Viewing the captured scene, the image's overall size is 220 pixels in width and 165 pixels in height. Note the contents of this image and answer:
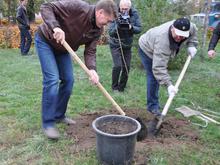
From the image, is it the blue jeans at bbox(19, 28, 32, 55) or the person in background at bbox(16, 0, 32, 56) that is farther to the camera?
the blue jeans at bbox(19, 28, 32, 55)

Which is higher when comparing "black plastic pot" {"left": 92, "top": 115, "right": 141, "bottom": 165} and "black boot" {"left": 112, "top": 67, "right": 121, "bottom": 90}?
"black plastic pot" {"left": 92, "top": 115, "right": 141, "bottom": 165}

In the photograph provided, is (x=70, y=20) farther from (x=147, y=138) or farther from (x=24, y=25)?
(x=24, y=25)

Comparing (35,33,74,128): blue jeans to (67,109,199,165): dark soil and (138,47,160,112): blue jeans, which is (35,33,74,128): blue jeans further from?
(138,47,160,112): blue jeans

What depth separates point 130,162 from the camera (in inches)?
139

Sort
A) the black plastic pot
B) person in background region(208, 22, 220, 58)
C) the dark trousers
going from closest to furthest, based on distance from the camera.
A: 1. the black plastic pot
2. person in background region(208, 22, 220, 58)
3. the dark trousers

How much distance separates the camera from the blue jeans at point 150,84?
16.2ft

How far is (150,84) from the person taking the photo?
5.04 metres

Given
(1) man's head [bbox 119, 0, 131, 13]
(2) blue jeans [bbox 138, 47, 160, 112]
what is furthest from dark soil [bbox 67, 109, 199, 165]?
(1) man's head [bbox 119, 0, 131, 13]

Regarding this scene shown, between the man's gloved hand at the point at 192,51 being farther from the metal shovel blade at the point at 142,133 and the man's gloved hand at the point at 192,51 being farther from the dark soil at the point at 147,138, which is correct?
the metal shovel blade at the point at 142,133

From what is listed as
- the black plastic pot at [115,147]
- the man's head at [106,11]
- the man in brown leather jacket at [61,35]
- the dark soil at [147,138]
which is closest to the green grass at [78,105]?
the dark soil at [147,138]

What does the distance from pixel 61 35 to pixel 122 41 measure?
9.29ft

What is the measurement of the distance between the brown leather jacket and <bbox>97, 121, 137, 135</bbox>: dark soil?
1.03 metres

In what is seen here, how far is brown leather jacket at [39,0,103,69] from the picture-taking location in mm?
3699

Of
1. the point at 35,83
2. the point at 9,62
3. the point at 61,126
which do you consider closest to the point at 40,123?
the point at 61,126
